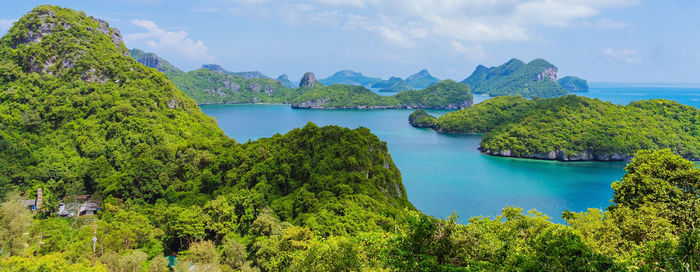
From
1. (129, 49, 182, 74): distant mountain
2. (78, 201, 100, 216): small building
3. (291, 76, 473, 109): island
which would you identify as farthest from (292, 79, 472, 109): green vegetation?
(78, 201, 100, 216): small building

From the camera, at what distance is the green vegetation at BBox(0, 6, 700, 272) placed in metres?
10.3

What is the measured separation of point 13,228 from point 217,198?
1023 cm

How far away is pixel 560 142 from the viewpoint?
55.2 meters

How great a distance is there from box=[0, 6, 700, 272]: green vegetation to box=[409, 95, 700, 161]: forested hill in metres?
30.8

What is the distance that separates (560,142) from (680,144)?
15554mm

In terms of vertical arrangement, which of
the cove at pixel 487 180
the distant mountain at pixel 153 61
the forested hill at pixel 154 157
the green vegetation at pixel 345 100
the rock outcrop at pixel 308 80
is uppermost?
the distant mountain at pixel 153 61

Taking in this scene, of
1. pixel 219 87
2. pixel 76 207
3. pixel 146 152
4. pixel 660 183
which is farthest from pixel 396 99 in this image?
pixel 660 183

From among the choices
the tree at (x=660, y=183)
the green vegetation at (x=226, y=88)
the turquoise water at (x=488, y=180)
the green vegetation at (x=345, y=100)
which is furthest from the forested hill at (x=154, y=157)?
the green vegetation at (x=226, y=88)

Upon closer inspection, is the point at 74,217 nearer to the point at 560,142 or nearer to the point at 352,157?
the point at 352,157

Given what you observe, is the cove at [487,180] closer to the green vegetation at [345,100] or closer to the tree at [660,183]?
the tree at [660,183]

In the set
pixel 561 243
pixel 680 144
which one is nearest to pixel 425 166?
pixel 680 144

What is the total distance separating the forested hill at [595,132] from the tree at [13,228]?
55044 millimetres

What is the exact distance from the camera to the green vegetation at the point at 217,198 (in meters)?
10.3

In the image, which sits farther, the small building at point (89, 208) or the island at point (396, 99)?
the island at point (396, 99)
